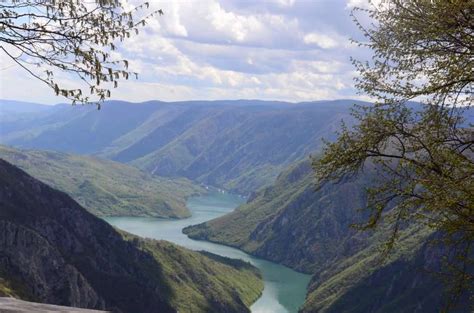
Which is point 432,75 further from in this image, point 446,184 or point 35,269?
point 35,269

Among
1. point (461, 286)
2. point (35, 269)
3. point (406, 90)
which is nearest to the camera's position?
point (461, 286)

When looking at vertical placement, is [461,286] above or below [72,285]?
above

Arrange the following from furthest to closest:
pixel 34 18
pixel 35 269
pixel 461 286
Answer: pixel 35 269 < pixel 461 286 < pixel 34 18

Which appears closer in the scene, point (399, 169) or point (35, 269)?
point (399, 169)

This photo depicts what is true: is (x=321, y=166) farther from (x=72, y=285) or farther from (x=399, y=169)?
(x=72, y=285)

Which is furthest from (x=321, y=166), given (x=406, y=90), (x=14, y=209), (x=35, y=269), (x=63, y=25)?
(x=14, y=209)

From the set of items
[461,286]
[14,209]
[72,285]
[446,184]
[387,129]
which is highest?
[387,129]

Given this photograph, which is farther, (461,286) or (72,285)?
(72,285)

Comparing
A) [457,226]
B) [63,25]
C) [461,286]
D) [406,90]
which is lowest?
[461,286]

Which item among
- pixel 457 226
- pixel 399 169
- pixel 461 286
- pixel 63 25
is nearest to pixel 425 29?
pixel 399 169
